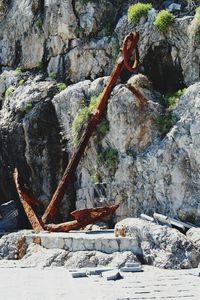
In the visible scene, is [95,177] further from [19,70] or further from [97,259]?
[19,70]

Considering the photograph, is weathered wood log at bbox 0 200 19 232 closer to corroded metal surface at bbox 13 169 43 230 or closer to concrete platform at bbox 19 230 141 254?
corroded metal surface at bbox 13 169 43 230

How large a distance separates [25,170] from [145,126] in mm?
4682

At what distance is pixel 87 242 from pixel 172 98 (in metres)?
4.64

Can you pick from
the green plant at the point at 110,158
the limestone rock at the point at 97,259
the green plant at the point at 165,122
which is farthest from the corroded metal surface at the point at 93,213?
the green plant at the point at 165,122

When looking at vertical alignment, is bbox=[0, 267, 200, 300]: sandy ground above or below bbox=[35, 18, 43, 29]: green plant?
below

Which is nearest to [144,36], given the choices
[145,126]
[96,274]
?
[145,126]

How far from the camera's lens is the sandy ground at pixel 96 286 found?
299 inches

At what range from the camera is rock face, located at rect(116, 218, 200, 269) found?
10.6 meters

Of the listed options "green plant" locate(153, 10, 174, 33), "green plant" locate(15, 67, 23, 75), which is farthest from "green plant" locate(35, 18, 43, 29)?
"green plant" locate(153, 10, 174, 33)

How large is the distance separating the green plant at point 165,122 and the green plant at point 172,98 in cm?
39

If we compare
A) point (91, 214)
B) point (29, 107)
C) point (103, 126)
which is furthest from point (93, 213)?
point (29, 107)

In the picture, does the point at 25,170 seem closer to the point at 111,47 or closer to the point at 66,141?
the point at 66,141

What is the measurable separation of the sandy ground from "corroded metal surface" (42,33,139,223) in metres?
4.01

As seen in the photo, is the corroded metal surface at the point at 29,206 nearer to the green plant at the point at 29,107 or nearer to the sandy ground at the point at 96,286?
the green plant at the point at 29,107
